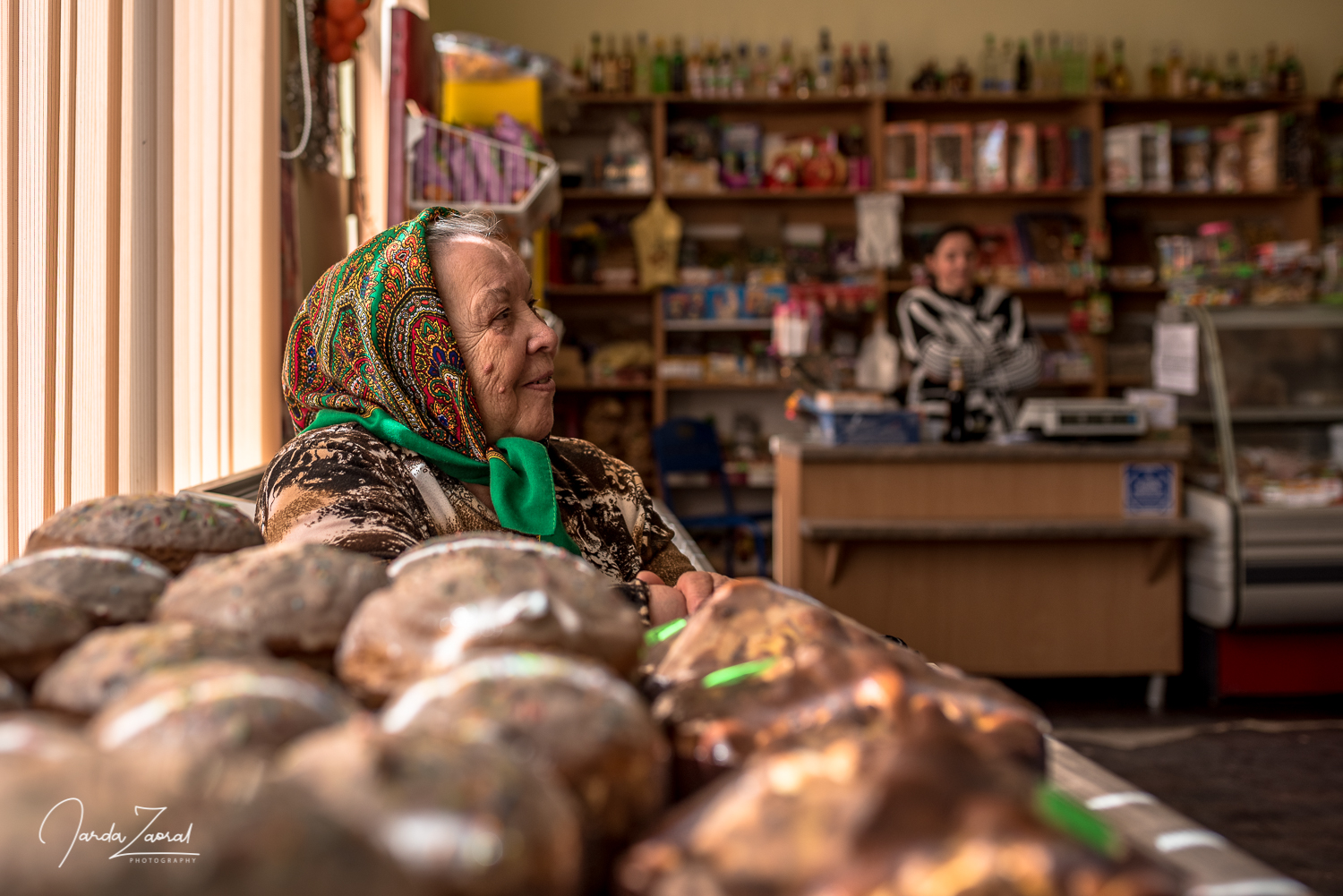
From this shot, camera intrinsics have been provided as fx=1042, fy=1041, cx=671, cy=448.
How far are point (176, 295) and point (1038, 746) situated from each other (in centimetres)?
205

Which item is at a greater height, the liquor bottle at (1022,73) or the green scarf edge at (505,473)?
the liquor bottle at (1022,73)

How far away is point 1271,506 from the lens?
359 cm

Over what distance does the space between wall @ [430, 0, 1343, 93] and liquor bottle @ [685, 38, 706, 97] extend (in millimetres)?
285

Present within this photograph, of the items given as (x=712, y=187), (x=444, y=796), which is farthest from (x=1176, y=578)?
(x=444, y=796)

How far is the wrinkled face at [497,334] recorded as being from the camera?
59.0 inches

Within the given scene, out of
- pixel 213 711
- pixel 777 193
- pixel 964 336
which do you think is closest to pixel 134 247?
pixel 213 711

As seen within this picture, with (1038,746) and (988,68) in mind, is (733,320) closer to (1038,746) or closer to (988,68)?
(988,68)

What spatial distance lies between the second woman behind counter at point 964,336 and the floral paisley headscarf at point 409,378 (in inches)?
133

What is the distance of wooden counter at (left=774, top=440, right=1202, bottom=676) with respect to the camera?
12.2 feet

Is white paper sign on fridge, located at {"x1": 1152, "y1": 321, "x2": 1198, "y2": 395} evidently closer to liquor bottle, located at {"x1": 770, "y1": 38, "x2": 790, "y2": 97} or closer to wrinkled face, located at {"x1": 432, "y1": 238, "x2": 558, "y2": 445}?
liquor bottle, located at {"x1": 770, "y1": 38, "x2": 790, "y2": 97}

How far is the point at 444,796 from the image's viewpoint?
31 cm

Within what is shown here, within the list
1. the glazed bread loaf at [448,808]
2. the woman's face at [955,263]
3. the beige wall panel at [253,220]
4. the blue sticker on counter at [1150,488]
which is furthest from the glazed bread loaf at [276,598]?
the woman's face at [955,263]

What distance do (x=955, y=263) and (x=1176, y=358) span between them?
1085mm

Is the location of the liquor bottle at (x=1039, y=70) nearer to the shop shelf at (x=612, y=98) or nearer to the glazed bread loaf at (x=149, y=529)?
the shop shelf at (x=612, y=98)
